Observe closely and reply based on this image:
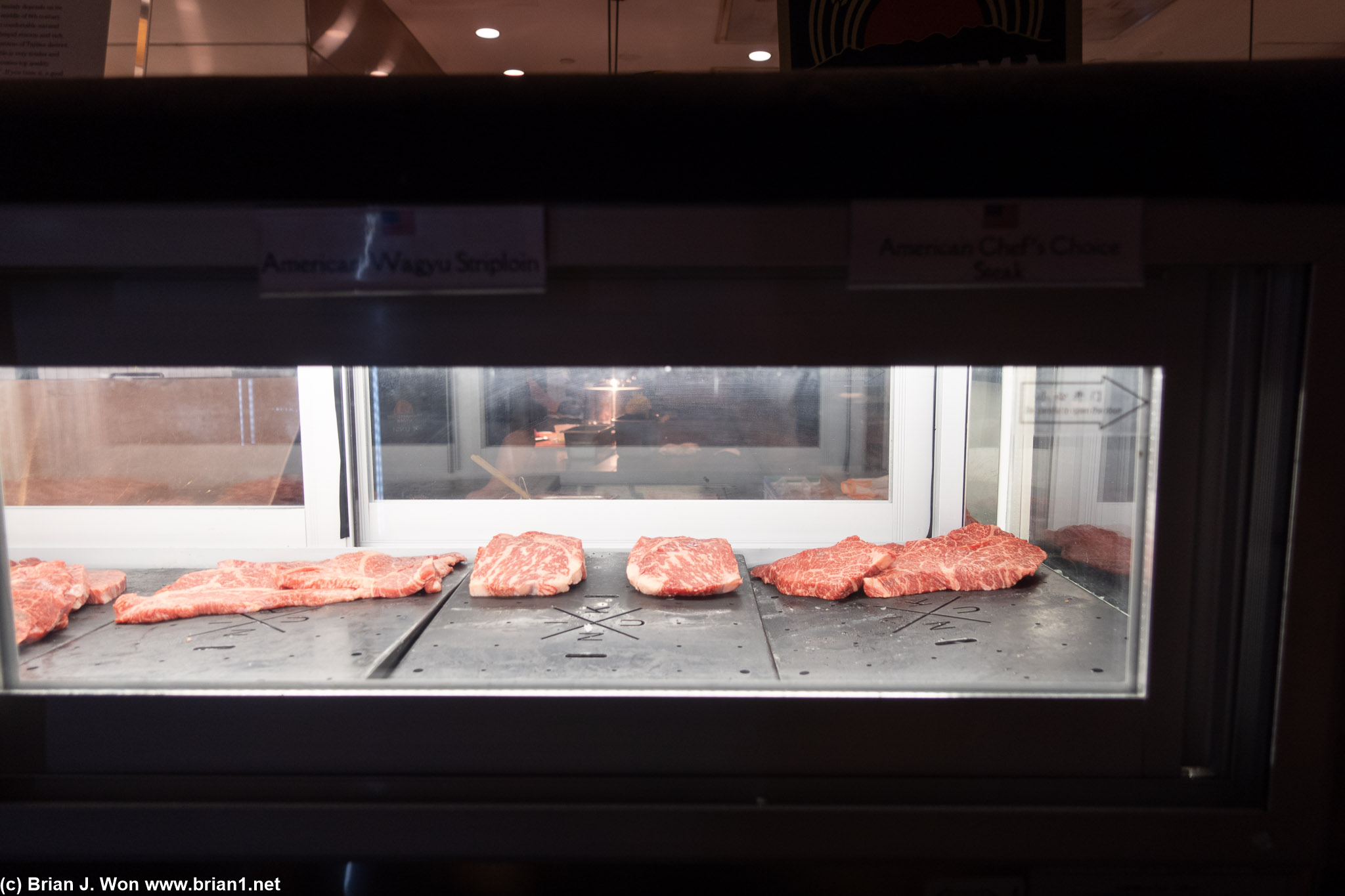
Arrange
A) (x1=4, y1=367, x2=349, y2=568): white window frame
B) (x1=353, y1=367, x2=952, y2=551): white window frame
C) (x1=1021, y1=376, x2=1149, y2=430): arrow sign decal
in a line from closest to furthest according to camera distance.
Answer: (x1=1021, y1=376, x2=1149, y2=430): arrow sign decal < (x1=4, y1=367, x2=349, y2=568): white window frame < (x1=353, y1=367, x2=952, y2=551): white window frame

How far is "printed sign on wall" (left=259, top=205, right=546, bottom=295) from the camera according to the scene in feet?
2.48

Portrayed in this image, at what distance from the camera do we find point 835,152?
2.40ft

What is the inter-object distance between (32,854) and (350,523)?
3.25 feet

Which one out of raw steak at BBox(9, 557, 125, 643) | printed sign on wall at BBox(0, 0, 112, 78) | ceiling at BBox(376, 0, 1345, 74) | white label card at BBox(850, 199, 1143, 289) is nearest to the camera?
white label card at BBox(850, 199, 1143, 289)

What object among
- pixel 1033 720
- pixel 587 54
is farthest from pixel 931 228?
pixel 587 54

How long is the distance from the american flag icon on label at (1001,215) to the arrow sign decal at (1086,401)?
28cm

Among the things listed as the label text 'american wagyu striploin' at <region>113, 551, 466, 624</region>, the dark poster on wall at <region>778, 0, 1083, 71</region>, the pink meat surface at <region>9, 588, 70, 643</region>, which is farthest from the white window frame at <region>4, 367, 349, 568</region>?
the dark poster on wall at <region>778, 0, 1083, 71</region>

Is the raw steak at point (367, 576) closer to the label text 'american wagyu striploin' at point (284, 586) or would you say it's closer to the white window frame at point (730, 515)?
the label text 'american wagyu striploin' at point (284, 586)

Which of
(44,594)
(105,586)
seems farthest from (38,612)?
(105,586)

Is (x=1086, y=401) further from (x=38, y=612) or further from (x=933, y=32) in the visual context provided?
(x=38, y=612)

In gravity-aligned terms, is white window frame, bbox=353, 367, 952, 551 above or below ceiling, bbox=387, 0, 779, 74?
below

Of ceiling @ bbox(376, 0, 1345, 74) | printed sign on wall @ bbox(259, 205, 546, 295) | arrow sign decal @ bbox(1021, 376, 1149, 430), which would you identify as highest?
ceiling @ bbox(376, 0, 1345, 74)

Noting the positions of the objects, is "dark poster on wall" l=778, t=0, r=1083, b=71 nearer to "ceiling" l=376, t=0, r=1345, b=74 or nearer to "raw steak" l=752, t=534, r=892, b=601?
"raw steak" l=752, t=534, r=892, b=601

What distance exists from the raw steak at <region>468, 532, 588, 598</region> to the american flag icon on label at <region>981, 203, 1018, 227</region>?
45.6 inches
